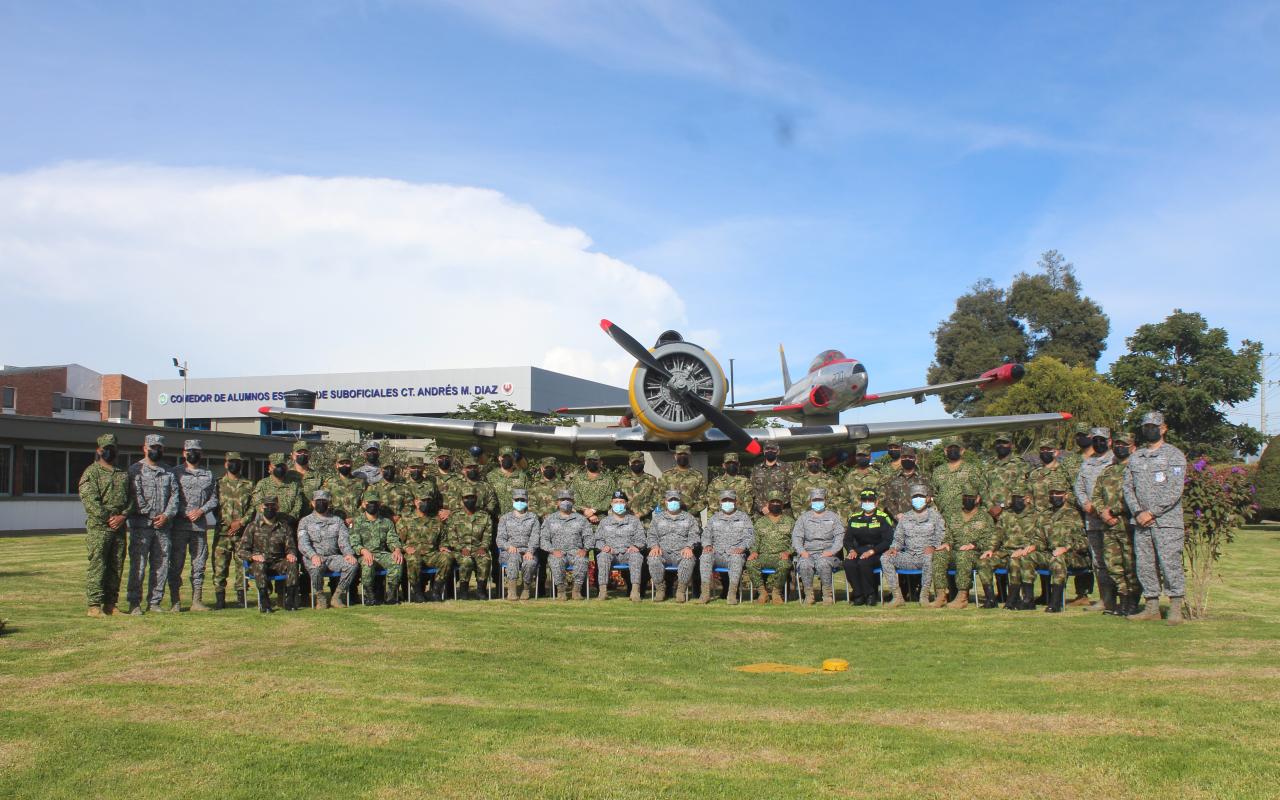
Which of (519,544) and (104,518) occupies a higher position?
(104,518)

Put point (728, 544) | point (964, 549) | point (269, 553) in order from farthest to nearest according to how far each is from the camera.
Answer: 1. point (728, 544)
2. point (964, 549)
3. point (269, 553)

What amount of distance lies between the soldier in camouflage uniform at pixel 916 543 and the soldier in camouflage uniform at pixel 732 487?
6.32 feet

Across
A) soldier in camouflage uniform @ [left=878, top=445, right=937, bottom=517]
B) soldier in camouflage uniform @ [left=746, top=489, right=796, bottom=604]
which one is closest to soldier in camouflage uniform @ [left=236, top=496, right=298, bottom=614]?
soldier in camouflage uniform @ [left=746, top=489, right=796, bottom=604]

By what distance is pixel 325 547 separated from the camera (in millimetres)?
11047

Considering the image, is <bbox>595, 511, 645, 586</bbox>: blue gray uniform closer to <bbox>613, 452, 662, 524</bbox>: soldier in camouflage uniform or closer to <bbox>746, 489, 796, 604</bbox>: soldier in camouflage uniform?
<bbox>613, 452, 662, 524</bbox>: soldier in camouflage uniform

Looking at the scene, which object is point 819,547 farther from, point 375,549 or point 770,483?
point 375,549

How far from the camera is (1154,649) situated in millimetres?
7641

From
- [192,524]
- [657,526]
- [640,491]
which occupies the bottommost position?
[657,526]

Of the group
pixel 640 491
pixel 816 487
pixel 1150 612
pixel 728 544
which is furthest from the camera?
pixel 640 491

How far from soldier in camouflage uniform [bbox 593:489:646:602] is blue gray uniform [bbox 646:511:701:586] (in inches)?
6.9

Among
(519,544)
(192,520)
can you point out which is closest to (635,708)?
(519,544)

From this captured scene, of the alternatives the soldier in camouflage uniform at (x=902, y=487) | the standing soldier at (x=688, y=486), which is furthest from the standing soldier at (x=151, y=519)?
the soldier in camouflage uniform at (x=902, y=487)

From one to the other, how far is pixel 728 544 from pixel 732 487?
90 cm

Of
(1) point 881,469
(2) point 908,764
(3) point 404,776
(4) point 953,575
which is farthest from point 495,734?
(1) point 881,469
